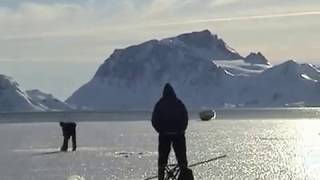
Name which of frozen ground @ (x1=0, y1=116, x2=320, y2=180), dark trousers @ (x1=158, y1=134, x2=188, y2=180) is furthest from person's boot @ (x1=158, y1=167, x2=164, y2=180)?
frozen ground @ (x1=0, y1=116, x2=320, y2=180)

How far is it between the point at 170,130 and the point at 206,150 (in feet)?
67.2

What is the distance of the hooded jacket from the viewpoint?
21156 millimetres

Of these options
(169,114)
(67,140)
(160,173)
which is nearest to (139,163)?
(160,173)

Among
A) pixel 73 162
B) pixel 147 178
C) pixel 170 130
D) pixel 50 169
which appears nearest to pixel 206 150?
pixel 73 162

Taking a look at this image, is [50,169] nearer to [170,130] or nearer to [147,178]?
[147,178]

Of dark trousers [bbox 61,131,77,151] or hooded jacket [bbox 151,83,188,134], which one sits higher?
hooded jacket [bbox 151,83,188,134]

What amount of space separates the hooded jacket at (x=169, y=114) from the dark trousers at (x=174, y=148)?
0.52ft

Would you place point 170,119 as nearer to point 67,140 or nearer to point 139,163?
point 139,163

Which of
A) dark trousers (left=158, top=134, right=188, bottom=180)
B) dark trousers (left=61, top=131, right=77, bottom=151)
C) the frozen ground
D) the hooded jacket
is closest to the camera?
the hooded jacket

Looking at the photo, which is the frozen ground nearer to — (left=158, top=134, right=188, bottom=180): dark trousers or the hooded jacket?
(left=158, top=134, right=188, bottom=180): dark trousers

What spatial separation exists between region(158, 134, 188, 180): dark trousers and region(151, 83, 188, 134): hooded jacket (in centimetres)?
16

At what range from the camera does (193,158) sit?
35.3 m

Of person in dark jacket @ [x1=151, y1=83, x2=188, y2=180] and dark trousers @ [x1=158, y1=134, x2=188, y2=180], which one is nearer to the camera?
person in dark jacket @ [x1=151, y1=83, x2=188, y2=180]

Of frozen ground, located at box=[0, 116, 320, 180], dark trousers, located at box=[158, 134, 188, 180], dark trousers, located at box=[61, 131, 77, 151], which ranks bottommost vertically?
frozen ground, located at box=[0, 116, 320, 180]
